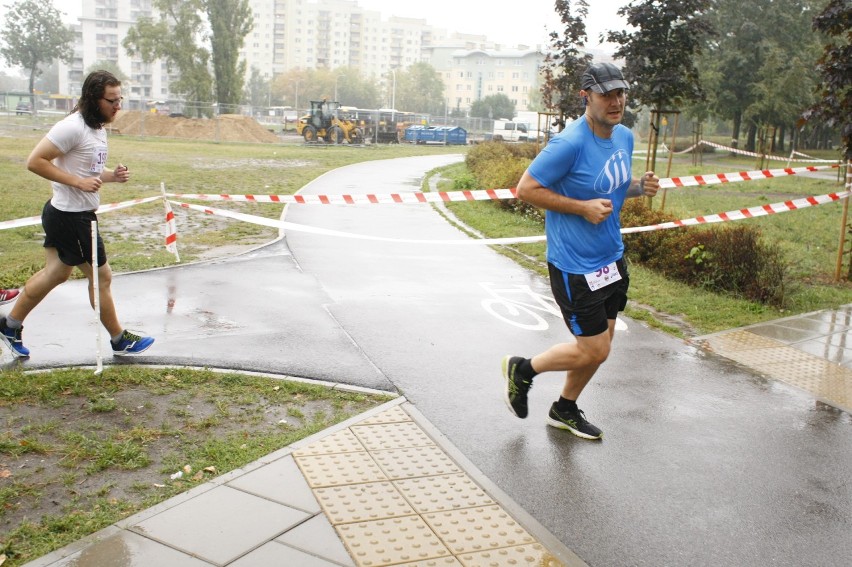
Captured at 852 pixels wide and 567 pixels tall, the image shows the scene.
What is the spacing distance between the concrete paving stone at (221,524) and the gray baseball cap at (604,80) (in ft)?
8.84

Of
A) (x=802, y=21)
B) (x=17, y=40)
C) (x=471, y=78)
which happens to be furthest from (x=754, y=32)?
(x=471, y=78)

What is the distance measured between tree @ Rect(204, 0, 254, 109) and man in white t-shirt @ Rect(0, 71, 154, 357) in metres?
58.9

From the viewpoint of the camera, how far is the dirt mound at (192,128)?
163 ft

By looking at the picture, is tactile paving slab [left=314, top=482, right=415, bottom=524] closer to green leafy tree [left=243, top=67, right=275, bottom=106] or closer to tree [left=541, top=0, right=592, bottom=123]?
tree [left=541, top=0, right=592, bottom=123]

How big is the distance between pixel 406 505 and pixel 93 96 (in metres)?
3.50

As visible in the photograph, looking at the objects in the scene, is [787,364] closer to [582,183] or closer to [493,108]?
[582,183]

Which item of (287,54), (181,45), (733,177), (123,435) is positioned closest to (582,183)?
(123,435)

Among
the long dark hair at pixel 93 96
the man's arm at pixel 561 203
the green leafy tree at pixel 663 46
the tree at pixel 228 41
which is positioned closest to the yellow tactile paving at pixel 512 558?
the man's arm at pixel 561 203

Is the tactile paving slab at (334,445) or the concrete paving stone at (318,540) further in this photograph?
the tactile paving slab at (334,445)

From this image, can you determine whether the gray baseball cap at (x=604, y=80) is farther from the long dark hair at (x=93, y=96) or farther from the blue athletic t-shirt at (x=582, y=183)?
the long dark hair at (x=93, y=96)

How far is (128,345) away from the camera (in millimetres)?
6062

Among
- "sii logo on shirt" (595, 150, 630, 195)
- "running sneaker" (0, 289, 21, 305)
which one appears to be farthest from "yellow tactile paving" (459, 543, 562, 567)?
"running sneaker" (0, 289, 21, 305)

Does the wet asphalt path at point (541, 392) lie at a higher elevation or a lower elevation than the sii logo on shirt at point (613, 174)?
lower

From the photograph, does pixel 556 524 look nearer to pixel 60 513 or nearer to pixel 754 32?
pixel 60 513
